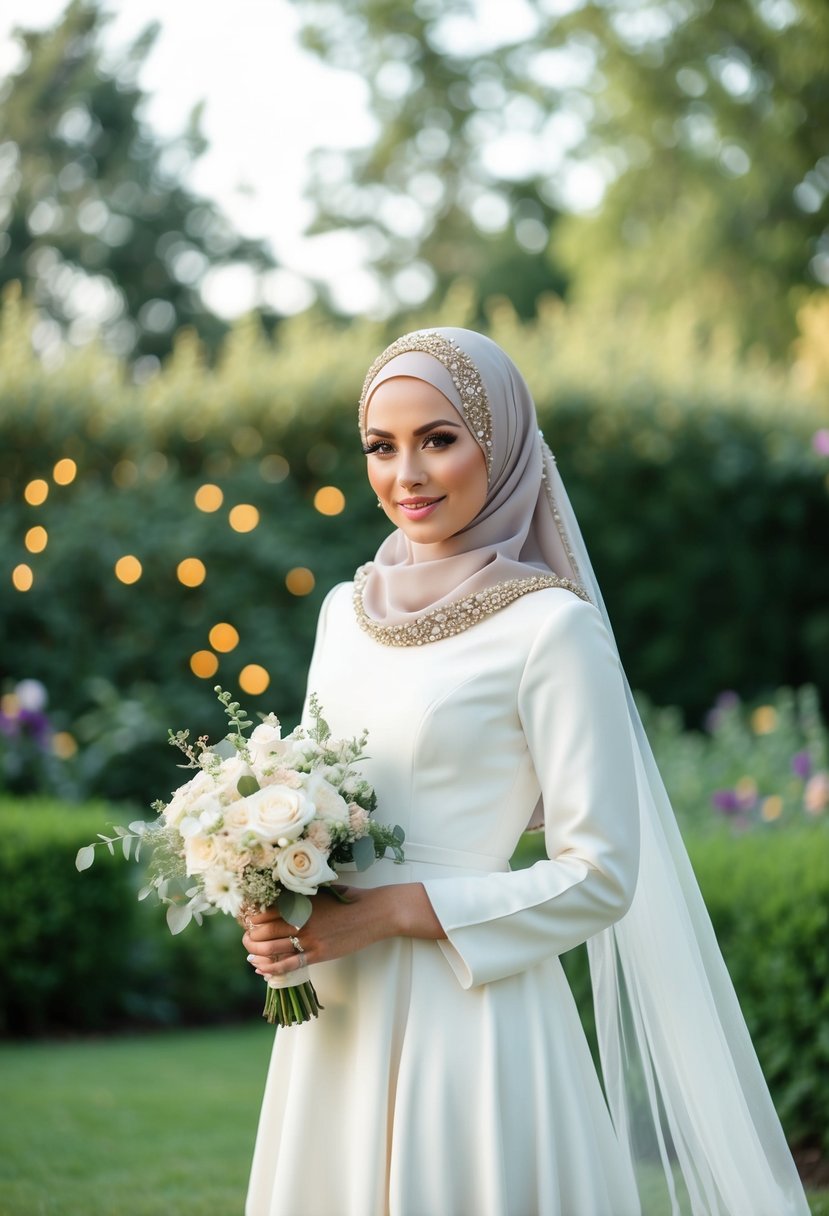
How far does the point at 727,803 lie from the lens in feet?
21.1

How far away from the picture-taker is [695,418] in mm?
10875

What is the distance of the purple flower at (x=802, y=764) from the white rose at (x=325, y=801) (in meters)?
4.66

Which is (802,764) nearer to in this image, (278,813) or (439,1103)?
(439,1103)

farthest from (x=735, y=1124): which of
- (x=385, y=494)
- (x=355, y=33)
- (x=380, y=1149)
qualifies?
(x=355, y=33)

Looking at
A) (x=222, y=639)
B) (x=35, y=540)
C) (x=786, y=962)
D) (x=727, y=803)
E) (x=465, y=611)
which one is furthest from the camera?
(x=222, y=639)

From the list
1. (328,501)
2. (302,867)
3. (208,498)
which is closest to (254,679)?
(208,498)

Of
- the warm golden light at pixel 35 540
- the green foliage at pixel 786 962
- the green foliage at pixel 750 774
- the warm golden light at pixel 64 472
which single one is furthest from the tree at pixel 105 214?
the green foliage at pixel 786 962

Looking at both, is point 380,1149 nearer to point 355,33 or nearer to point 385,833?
point 385,833

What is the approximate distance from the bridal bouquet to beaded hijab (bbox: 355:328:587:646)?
0.32 m

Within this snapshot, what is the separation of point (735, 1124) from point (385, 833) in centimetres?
100

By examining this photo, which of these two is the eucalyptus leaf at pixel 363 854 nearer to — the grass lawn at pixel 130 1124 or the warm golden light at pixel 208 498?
the grass lawn at pixel 130 1124

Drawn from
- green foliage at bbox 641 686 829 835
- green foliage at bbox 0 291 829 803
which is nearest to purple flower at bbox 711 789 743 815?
green foliage at bbox 641 686 829 835

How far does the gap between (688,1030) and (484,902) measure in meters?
0.63

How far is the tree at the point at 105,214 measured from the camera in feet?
51.5
